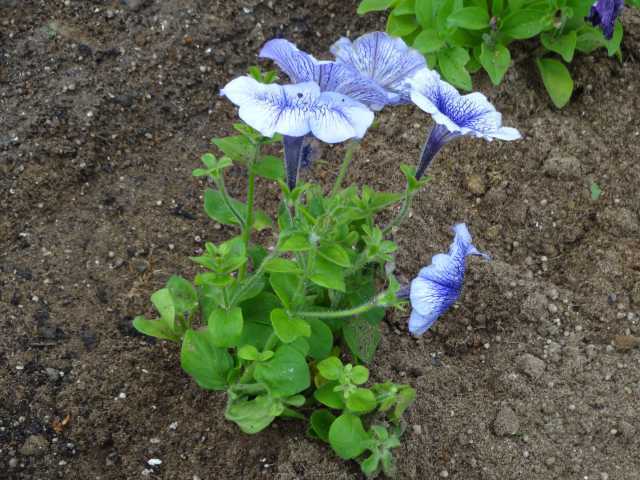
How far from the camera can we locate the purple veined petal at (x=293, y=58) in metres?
1.62

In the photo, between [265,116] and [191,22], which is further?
[191,22]

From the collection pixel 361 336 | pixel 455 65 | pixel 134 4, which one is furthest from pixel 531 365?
pixel 134 4

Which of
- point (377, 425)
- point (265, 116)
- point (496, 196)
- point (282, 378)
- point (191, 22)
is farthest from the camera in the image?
point (191, 22)

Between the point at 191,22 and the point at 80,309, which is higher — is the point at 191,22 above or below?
above

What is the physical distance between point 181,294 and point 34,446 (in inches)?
25.9

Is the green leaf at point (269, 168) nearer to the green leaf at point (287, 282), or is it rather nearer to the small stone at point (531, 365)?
the green leaf at point (287, 282)

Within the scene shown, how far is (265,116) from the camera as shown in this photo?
1493 mm

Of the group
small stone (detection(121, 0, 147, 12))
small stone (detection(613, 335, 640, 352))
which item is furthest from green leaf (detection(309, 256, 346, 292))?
small stone (detection(121, 0, 147, 12))

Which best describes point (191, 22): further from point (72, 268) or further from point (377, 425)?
point (377, 425)

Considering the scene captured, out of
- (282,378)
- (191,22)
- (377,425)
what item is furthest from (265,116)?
(191,22)

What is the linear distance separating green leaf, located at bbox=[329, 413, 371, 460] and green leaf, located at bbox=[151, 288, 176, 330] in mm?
561

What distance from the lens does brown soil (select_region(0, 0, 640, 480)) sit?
88.9 inches

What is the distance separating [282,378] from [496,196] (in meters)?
1.40

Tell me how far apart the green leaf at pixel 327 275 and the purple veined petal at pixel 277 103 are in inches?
16.0
